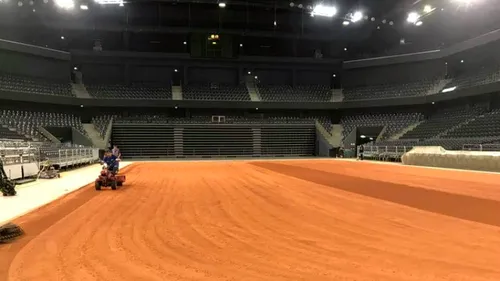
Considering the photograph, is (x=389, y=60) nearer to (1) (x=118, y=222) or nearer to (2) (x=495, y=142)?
(2) (x=495, y=142)

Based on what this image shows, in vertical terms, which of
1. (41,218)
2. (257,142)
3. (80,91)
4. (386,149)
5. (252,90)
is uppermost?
(252,90)

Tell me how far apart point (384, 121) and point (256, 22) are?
18565 mm

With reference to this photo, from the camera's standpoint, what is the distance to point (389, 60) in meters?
44.1

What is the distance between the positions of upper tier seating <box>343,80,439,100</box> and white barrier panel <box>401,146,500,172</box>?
18.9m

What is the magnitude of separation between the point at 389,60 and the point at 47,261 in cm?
4539

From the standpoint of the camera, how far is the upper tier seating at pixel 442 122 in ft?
114

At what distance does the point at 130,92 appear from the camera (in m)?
42.1

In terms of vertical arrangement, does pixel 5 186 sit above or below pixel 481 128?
below

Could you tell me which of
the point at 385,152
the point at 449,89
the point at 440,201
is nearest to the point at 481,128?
the point at 385,152

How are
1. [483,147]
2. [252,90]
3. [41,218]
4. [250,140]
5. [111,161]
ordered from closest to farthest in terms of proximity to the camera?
1. [41,218]
2. [111,161]
3. [483,147]
4. [250,140]
5. [252,90]

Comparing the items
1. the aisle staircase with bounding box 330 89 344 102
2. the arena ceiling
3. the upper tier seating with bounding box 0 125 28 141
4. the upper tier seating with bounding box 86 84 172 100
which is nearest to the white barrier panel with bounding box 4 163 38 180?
the upper tier seating with bounding box 0 125 28 141

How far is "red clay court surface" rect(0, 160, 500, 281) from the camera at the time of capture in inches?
155

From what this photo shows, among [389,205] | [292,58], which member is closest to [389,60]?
[292,58]

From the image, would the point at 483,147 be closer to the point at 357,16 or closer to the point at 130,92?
the point at 357,16
